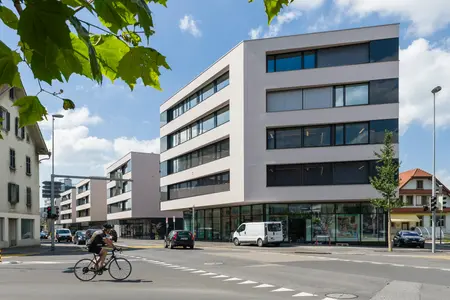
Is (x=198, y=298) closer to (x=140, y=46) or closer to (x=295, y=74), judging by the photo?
(x=140, y=46)

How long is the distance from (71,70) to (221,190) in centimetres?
4368

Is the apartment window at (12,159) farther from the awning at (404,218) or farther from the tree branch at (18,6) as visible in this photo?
the awning at (404,218)

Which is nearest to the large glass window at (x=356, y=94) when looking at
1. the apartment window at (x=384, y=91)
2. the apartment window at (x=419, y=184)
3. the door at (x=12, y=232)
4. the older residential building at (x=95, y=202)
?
the apartment window at (x=384, y=91)

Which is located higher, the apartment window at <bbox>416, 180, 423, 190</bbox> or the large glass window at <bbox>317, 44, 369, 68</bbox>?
the large glass window at <bbox>317, 44, 369, 68</bbox>

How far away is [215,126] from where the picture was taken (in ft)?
154

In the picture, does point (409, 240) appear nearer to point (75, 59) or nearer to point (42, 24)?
point (75, 59)

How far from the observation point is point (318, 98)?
39.4 meters

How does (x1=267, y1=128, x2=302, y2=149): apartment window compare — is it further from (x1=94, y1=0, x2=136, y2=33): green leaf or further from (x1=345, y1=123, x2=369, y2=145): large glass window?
(x1=94, y1=0, x2=136, y2=33): green leaf

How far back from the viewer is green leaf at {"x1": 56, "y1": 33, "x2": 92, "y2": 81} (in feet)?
5.51

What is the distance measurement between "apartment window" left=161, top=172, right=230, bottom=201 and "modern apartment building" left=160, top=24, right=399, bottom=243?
14.9 inches

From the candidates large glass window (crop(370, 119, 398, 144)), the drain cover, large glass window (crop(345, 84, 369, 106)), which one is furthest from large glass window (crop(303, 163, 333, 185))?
the drain cover

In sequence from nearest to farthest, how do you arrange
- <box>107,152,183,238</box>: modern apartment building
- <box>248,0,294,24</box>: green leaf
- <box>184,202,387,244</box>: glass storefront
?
<box>248,0,294,24</box>: green leaf, <box>184,202,387,244</box>: glass storefront, <box>107,152,183,238</box>: modern apartment building

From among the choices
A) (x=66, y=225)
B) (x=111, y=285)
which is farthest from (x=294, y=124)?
(x=66, y=225)

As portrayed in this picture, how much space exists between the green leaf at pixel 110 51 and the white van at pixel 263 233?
3675cm
